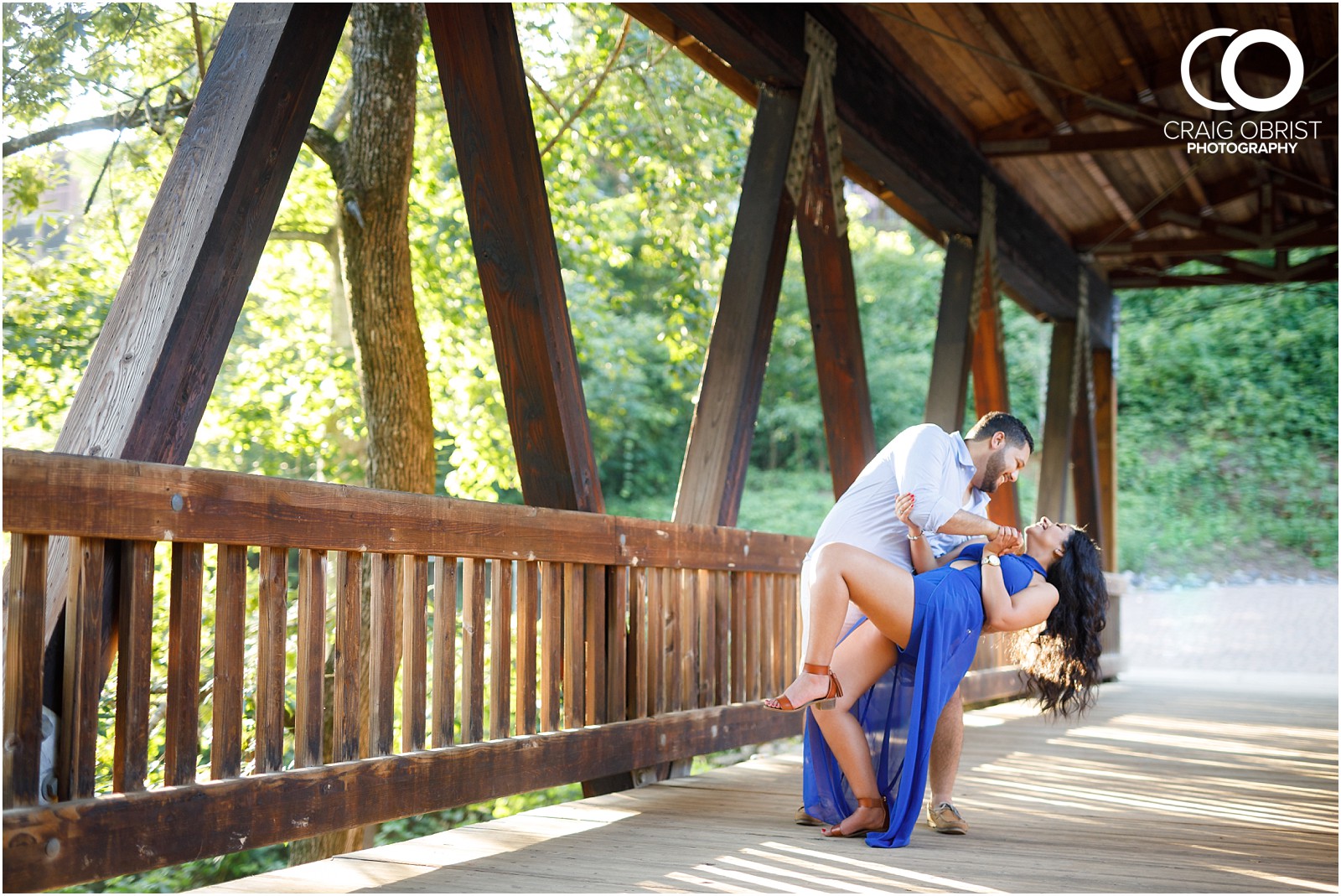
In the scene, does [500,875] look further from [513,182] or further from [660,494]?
[660,494]

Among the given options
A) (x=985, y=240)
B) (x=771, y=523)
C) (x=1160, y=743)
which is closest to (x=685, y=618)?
(x=1160, y=743)

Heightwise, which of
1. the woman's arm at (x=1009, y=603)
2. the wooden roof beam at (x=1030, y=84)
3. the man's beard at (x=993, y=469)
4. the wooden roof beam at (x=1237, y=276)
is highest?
the wooden roof beam at (x=1030, y=84)

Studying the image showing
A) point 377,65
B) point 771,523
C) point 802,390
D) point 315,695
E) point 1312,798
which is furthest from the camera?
point 802,390

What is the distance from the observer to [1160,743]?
5.23 metres

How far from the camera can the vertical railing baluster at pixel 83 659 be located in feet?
5.93

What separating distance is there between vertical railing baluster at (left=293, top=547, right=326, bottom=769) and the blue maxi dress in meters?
1.22

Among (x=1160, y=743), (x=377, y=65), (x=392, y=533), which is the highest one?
(x=377, y=65)

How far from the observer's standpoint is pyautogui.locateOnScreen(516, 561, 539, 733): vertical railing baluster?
116 inches

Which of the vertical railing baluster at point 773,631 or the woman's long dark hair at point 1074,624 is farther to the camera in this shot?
the vertical railing baluster at point 773,631

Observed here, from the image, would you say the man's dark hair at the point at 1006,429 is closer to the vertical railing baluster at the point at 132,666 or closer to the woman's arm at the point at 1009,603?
the woman's arm at the point at 1009,603

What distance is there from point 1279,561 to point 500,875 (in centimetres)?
1647

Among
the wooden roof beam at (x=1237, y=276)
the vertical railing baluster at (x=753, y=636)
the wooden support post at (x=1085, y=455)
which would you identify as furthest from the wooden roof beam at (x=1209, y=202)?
the vertical railing baluster at (x=753, y=636)

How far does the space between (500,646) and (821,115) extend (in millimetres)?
2746

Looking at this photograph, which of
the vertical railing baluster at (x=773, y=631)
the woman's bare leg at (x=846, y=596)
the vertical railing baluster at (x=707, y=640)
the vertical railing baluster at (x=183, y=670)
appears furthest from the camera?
the vertical railing baluster at (x=773, y=631)
